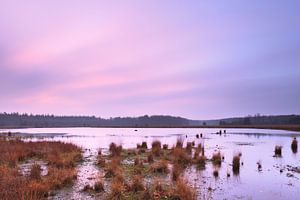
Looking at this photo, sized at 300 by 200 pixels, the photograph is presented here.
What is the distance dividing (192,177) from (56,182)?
22.0ft

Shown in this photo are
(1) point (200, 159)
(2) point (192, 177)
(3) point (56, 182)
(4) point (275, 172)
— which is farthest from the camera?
(1) point (200, 159)

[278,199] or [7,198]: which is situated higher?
[7,198]

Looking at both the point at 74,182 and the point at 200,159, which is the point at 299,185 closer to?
the point at 200,159

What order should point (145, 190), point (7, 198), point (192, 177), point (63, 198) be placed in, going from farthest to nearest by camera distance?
point (192, 177) < point (145, 190) < point (63, 198) < point (7, 198)

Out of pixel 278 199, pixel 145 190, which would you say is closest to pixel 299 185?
pixel 278 199

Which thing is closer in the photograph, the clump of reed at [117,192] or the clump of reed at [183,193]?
the clump of reed at [183,193]

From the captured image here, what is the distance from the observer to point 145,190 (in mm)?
11562

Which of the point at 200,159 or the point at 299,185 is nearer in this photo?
the point at 299,185

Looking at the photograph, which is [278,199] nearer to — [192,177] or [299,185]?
[299,185]

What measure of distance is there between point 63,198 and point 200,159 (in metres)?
12.4

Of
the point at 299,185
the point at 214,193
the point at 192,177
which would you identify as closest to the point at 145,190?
the point at 214,193

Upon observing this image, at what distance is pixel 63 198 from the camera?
10625 mm

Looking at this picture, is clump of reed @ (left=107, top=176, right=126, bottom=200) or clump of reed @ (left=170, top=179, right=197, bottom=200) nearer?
clump of reed @ (left=170, top=179, right=197, bottom=200)

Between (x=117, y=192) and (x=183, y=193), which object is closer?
(x=183, y=193)
